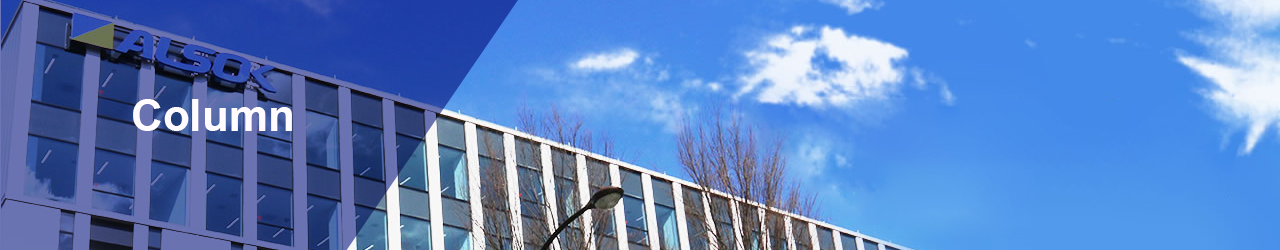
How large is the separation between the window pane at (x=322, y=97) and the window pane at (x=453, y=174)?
2.99m

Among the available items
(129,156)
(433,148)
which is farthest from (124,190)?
(433,148)

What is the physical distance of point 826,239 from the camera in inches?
1873

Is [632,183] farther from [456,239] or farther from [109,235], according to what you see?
[109,235]

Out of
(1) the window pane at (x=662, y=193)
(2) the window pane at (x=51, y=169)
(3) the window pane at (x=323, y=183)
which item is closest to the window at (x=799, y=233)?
(3) the window pane at (x=323, y=183)

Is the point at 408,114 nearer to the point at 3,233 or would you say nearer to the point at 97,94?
the point at 97,94

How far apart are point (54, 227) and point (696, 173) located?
1316cm

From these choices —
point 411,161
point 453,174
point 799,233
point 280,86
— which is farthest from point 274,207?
point 799,233

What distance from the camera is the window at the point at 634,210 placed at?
40.8m

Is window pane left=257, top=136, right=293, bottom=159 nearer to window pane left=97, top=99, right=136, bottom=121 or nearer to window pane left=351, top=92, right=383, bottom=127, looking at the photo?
window pane left=351, top=92, right=383, bottom=127

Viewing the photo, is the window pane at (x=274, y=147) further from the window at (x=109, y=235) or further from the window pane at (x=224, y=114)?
the window at (x=109, y=235)

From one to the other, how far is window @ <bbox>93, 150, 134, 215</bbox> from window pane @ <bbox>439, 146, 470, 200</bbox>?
810cm

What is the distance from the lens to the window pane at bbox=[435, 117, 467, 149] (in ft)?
124

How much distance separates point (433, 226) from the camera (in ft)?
A: 118

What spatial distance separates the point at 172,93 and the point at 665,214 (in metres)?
15.1
